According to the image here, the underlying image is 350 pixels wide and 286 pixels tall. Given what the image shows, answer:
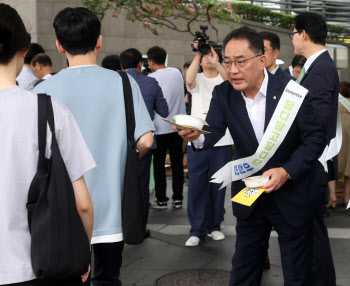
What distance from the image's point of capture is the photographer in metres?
5.92

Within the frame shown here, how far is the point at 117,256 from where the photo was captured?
10.6ft

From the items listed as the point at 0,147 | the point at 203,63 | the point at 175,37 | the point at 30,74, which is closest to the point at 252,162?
the point at 0,147

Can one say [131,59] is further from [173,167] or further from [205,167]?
[173,167]

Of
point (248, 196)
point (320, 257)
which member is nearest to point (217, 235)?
point (320, 257)

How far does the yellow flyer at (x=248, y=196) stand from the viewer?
319 cm

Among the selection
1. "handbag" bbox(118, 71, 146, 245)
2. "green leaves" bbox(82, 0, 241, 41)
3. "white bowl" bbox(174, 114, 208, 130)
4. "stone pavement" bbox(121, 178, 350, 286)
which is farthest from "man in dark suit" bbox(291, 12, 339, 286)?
"green leaves" bbox(82, 0, 241, 41)

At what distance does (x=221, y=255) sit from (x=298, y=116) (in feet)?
8.19

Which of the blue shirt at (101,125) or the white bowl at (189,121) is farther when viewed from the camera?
the white bowl at (189,121)

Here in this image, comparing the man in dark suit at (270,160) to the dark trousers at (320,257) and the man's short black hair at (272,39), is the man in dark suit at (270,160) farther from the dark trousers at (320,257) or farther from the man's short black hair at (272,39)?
the man's short black hair at (272,39)

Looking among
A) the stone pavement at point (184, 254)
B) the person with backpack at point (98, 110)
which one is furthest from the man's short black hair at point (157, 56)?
the person with backpack at point (98, 110)

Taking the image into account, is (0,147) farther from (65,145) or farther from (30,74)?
(30,74)

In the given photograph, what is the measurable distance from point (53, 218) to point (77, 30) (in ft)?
4.31

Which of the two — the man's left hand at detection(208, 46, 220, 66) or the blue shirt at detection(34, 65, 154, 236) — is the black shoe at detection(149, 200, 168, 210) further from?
the blue shirt at detection(34, 65, 154, 236)

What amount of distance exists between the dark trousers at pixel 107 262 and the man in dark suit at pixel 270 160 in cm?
76
